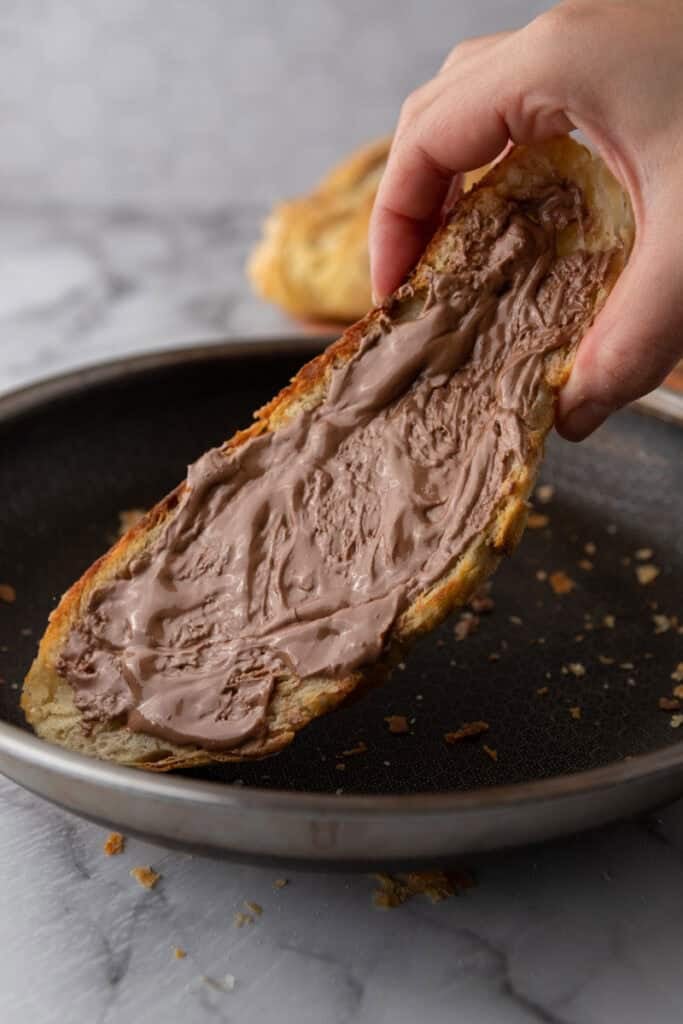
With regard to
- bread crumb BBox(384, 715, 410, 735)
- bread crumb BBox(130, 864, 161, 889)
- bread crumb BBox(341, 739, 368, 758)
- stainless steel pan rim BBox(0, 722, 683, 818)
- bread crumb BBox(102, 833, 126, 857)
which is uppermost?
stainless steel pan rim BBox(0, 722, 683, 818)

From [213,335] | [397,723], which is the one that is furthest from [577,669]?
[213,335]

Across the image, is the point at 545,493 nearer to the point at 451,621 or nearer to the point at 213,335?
the point at 451,621

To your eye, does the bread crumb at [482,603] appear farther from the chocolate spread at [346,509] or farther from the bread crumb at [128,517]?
the bread crumb at [128,517]

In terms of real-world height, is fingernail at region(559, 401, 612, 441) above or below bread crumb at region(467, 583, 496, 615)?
above

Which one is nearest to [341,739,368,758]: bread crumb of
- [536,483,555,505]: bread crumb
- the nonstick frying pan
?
the nonstick frying pan

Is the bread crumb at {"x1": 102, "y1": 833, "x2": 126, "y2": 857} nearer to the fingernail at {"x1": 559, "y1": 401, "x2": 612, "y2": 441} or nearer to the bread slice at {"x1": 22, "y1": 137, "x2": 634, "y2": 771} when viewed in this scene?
the bread slice at {"x1": 22, "y1": 137, "x2": 634, "y2": 771}

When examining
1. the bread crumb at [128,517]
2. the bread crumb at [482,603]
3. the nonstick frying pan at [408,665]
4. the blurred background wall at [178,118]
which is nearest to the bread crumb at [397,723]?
the nonstick frying pan at [408,665]
